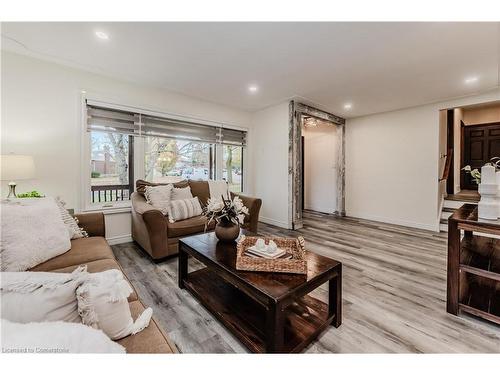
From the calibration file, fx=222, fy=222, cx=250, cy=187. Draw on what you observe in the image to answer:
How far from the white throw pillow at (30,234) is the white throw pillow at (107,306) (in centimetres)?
101

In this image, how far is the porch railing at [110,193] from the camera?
3238 mm

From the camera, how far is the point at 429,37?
7.02 ft

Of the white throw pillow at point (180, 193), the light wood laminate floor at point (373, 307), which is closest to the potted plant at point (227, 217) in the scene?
the light wood laminate floor at point (373, 307)

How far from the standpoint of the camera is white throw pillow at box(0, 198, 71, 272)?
138 centimetres

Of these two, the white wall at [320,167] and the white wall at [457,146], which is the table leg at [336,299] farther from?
the white wall at [457,146]

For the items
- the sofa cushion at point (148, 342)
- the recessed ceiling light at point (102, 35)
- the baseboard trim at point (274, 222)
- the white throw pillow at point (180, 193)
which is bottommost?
the baseboard trim at point (274, 222)

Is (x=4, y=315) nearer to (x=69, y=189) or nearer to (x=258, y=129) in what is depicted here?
(x=69, y=189)

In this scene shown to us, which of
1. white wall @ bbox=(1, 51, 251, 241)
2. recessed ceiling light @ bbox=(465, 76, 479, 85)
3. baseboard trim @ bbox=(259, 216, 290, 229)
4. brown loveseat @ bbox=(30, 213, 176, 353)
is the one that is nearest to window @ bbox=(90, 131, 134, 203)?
white wall @ bbox=(1, 51, 251, 241)

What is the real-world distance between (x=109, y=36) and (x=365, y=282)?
138 inches

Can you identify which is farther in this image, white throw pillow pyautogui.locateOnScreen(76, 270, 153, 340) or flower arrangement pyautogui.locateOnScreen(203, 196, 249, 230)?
flower arrangement pyautogui.locateOnScreen(203, 196, 249, 230)

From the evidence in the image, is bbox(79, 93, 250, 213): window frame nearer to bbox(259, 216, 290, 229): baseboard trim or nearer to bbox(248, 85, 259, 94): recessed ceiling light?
bbox(248, 85, 259, 94): recessed ceiling light

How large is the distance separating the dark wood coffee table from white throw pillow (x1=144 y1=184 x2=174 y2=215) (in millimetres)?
1136
